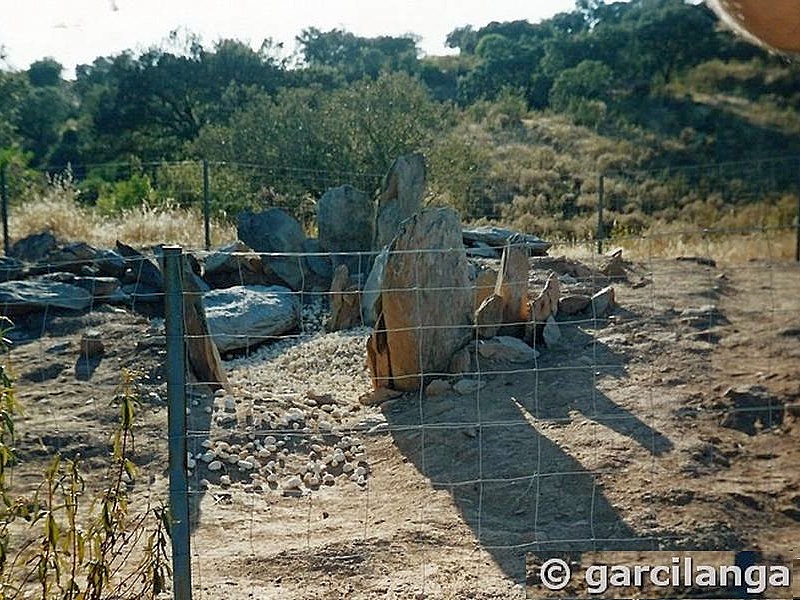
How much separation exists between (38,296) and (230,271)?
2.11 metres

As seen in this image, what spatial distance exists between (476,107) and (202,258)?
18.2 m

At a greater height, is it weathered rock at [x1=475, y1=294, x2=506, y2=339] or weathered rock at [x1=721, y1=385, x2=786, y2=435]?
weathered rock at [x1=475, y1=294, x2=506, y2=339]

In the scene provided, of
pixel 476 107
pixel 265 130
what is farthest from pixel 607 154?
pixel 265 130

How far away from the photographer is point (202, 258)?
394 inches

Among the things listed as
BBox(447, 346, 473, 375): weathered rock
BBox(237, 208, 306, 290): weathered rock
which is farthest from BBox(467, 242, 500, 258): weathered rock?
BBox(447, 346, 473, 375): weathered rock

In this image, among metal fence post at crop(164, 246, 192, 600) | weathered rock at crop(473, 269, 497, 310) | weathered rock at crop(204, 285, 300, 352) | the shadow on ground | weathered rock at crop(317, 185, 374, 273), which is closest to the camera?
metal fence post at crop(164, 246, 192, 600)

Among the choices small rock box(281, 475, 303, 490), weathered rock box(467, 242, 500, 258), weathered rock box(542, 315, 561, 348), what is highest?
weathered rock box(467, 242, 500, 258)

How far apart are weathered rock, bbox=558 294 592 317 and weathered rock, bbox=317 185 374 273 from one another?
122 inches

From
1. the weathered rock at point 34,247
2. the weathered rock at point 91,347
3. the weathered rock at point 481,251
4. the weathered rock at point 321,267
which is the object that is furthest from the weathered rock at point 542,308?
the weathered rock at point 34,247

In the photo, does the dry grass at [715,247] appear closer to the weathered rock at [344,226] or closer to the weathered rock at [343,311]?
the weathered rock at [344,226]

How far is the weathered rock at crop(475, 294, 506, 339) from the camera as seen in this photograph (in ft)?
23.3

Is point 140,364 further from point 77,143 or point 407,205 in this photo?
point 77,143

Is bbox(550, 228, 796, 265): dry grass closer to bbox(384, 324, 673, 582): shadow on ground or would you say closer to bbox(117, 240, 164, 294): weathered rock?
bbox(117, 240, 164, 294): weathered rock

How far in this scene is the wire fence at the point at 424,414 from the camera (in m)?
4.12
